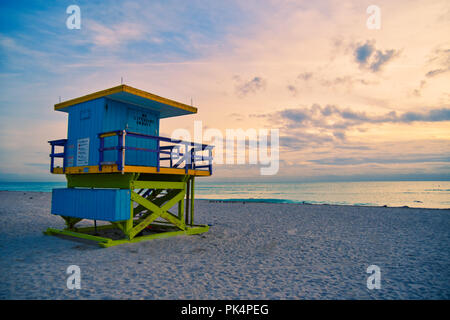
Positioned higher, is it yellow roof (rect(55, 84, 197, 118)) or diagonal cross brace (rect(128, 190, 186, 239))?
yellow roof (rect(55, 84, 197, 118))

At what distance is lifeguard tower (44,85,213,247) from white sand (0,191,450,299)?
1.07 m

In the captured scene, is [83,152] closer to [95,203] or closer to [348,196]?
[95,203]

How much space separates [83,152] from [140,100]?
9.58 feet

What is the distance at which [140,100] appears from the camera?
11.5 metres

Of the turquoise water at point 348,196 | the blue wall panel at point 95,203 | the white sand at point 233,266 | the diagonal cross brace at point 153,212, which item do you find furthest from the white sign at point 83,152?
the turquoise water at point 348,196

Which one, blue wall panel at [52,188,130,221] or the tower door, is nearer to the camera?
blue wall panel at [52,188,130,221]

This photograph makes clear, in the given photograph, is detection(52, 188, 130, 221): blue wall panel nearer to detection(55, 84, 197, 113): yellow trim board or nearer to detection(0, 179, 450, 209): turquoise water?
detection(55, 84, 197, 113): yellow trim board

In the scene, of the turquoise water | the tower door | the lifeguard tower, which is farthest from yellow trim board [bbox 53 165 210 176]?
the turquoise water

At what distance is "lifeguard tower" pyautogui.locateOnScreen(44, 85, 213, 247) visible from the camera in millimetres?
10180

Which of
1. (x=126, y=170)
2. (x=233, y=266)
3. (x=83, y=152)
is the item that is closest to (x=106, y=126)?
(x=83, y=152)

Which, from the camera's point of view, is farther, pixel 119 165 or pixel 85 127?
pixel 85 127

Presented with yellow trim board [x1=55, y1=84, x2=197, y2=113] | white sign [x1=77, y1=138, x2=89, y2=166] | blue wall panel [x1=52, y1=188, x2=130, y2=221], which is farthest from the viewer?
white sign [x1=77, y1=138, x2=89, y2=166]
